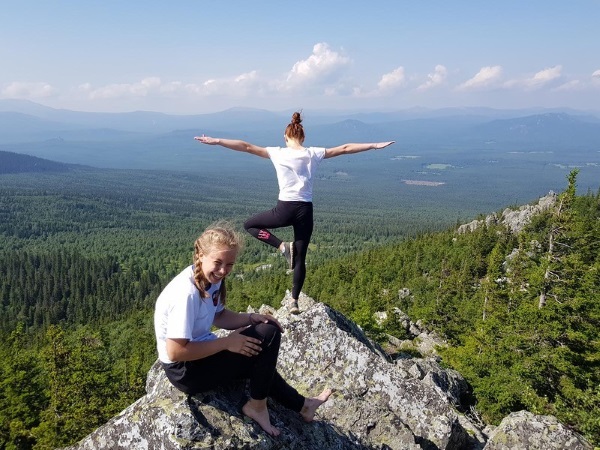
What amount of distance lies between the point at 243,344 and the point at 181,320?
91 cm

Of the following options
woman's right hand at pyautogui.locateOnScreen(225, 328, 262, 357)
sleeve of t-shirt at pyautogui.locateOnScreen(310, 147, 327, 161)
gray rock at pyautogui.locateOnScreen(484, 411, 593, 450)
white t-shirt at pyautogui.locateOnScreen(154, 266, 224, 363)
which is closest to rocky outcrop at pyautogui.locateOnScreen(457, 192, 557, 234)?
gray rock at pyautogui.locateOnScreen(484, 411, 593, 450)

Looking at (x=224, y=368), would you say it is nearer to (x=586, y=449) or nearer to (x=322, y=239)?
(x=586, y=449)

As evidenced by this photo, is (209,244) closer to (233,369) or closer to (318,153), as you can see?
(233,369)

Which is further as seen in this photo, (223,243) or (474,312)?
(474,312)

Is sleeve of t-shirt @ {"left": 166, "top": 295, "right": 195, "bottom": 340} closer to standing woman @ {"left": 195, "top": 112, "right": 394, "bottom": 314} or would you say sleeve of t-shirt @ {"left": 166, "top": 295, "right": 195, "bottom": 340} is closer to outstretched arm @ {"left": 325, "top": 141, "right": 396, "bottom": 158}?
standing woman @ {"left": 195, "top": 112, "right": 394, "bottom": 314}

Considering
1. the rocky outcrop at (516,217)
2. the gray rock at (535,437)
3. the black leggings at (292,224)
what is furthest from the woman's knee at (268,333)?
the rocky outcrop at (516,217)

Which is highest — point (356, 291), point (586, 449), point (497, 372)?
point (586, 449)

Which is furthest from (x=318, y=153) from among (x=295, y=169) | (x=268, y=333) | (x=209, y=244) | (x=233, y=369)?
(x=233, y=369)

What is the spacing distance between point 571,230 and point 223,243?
21.2 metres

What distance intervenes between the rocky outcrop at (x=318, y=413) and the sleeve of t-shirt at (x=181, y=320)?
973 mm

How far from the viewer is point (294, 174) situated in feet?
26.2

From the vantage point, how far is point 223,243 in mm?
5332

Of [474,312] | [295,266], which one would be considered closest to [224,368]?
[295,266]

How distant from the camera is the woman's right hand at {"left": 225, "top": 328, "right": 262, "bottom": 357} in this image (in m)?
5.39
